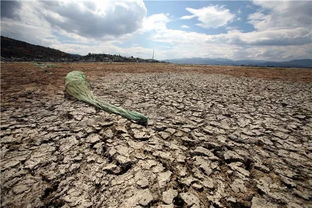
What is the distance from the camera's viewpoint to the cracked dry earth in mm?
1653

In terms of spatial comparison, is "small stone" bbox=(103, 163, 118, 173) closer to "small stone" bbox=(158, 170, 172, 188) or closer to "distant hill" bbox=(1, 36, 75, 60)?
"small stone" bbox=(158, 170, 172, 188)

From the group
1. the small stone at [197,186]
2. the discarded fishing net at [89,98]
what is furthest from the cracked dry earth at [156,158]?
the discarded fishing net at [89,98]

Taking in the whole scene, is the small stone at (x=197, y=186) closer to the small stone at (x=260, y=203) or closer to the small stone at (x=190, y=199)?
the small stone at (x=190, y=199)

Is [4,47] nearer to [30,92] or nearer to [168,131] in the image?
[30,92]

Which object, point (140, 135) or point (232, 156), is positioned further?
point (140, 135)

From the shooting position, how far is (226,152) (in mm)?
2395

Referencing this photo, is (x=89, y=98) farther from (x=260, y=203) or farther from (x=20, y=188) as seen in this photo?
(x=260, y=203)

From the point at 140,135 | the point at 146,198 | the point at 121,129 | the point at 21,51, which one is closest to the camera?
the point at 146,198

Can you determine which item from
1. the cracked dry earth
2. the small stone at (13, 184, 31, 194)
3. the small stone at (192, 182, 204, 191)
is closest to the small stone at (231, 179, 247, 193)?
the cracked dry earth

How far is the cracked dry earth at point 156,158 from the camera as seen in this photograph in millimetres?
1653

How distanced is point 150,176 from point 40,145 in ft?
5.41

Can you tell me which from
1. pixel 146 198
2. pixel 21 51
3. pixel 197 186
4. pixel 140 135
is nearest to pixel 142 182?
pixel 146 198

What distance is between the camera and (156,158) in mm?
2176

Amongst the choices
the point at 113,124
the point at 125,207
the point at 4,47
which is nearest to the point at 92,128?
the point at 113,124
